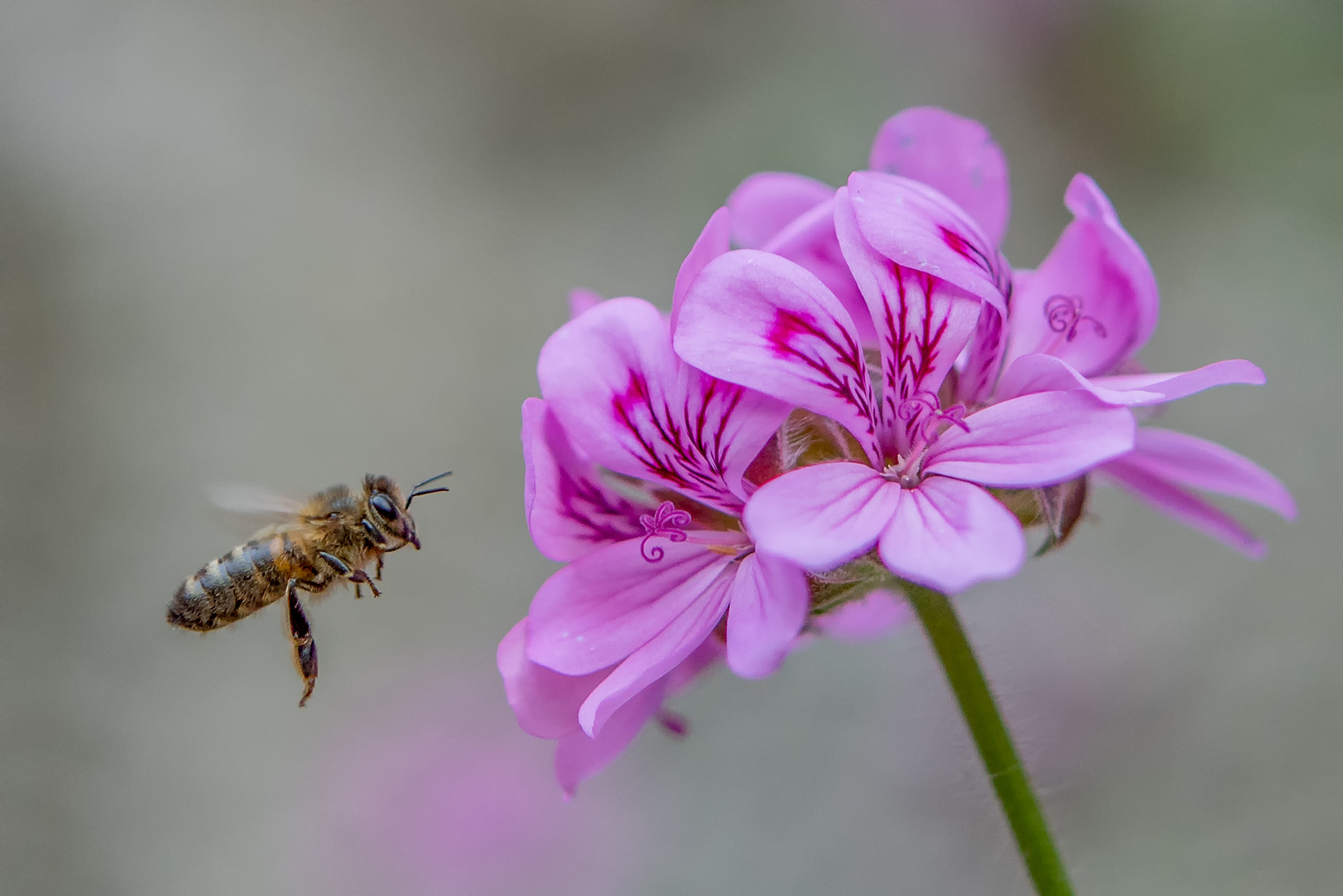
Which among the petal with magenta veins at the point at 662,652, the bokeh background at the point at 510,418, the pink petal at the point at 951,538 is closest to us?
the pink petal at the point at 951,538

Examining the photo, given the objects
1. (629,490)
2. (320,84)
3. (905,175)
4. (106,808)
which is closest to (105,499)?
(106,808)

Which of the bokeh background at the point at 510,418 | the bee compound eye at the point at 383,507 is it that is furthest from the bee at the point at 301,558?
the bokeh background at the point at 510,418

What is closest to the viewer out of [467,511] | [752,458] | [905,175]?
[752,458]

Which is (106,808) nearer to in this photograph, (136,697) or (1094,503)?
(136,697)

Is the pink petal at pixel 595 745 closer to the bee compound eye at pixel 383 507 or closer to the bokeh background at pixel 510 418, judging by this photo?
the bee compound eye at pixel 383 507

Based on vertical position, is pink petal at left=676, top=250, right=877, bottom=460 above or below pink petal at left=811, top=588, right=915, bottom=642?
above

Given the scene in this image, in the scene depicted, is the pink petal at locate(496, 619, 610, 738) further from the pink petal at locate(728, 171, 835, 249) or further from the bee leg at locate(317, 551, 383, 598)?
the pink petal at locate(728, 171, 835, 249)

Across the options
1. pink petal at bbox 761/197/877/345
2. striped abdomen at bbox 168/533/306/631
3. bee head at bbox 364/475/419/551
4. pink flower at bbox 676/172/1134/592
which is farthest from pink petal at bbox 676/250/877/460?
striped abdomen at bbox 168/533/306/631
